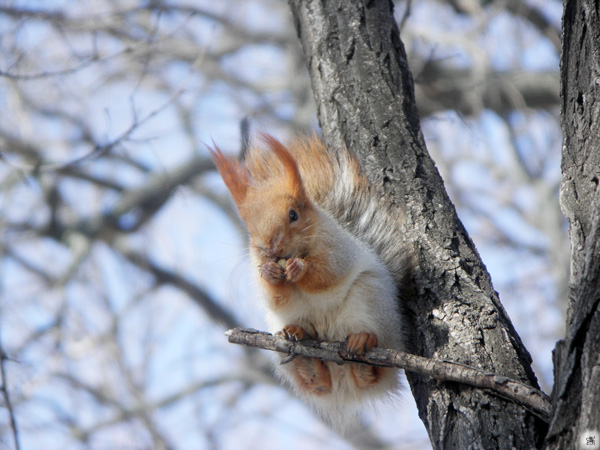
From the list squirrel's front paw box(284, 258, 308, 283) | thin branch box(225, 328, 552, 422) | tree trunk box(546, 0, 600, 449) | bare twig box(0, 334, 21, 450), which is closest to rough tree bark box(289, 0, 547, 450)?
thin branch box(225, 328, 552, 422)

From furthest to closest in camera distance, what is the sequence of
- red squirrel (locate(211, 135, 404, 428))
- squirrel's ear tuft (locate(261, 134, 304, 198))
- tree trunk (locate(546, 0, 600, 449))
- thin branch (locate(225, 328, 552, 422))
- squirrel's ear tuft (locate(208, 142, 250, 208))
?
squirrel's ear tuft (locate(208, 142, 250, 208)) < squirrel's ear tuft (locate(261, 134, 304, 198)) < red squirrel (locate(211, 135, 404, 428)) < thin branch (locate(225, 328, 552, 422)) < tree trunk (locate(546, 0, 600, 449))

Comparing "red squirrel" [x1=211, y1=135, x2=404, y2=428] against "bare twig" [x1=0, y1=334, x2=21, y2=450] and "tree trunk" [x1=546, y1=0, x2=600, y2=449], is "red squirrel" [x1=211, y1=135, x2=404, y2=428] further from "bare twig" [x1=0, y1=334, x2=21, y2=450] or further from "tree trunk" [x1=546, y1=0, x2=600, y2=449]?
"bare twig" [x1=0, y1=334, x2=21, y2=450]

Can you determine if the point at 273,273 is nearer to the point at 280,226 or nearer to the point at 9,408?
the point at 280,226

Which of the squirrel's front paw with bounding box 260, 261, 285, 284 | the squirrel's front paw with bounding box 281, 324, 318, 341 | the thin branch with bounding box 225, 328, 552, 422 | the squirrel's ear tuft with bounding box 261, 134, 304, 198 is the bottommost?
the thin branch with bounding box 225, 328, 552, 422

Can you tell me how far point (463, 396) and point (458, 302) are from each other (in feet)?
0.97

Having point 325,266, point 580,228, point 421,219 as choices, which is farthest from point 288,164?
A: point 580,228

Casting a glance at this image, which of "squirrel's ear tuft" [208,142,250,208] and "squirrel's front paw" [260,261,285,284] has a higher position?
"squirrel's ear tuft" [208,142,250,208]

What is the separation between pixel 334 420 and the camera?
8.29 feet

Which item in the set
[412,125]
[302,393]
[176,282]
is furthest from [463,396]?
[176,282]

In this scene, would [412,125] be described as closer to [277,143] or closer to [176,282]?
[277,143]

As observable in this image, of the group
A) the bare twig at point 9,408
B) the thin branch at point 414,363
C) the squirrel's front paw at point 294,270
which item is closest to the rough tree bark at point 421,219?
the thin branch at point 414,363

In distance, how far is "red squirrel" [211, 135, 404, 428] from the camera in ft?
6.75

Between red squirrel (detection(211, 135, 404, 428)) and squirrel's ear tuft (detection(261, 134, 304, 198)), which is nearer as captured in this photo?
red squirrel (detection(211, 135, 404, 428))

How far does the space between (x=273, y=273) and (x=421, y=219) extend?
0.52 m
